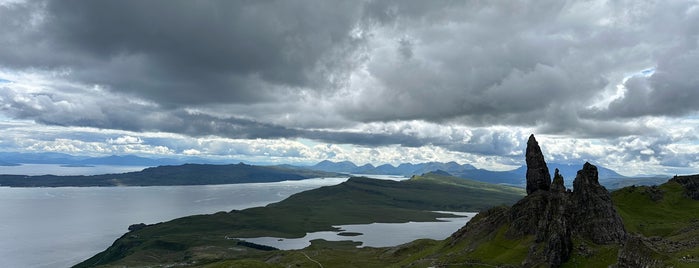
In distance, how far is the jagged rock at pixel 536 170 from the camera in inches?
7338

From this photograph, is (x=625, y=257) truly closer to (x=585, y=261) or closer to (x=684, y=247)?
(x=585, y=261)

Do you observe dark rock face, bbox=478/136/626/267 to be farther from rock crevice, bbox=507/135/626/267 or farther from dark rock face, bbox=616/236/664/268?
dark rock face, bbox=616/236/664/268

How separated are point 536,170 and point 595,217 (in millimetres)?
48068

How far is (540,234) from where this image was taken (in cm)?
14012

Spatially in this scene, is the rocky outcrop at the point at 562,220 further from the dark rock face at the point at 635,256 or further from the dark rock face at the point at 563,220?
the dark rock face at the point at 635,256

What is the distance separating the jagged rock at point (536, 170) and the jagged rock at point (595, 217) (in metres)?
33.2

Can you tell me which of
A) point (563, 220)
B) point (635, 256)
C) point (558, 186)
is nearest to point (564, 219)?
point (563, 220)

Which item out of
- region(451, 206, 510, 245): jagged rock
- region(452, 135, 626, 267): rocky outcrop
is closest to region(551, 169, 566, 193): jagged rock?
region(452, 135, 626, 267): rocky outcrop

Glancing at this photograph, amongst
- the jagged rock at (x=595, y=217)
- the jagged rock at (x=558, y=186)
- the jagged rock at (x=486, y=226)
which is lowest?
the jagged rock at (x=486, y=226)

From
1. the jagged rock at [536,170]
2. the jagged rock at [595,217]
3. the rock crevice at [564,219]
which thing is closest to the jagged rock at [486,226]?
the rock crevice at [564,219]

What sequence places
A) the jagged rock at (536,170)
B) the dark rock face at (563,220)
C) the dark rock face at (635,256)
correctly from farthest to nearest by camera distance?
the jagged rock at (536,170), the dark rock face at (563,220), the dark rock face at (635,256)

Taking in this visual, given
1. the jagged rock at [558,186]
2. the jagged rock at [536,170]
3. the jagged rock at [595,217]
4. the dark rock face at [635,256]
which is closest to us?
the dark rock face at [635,256]

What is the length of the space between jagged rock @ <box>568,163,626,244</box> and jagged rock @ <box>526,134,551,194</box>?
3322 centimetres

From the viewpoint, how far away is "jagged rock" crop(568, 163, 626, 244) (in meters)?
136
